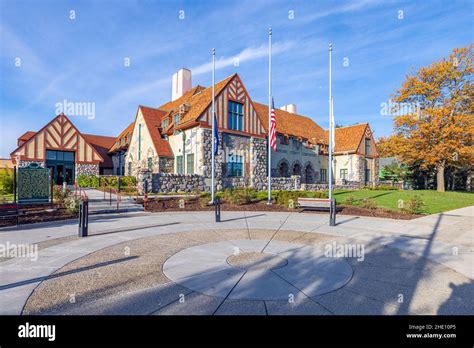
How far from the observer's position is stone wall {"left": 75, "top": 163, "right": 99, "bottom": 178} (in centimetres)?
2872

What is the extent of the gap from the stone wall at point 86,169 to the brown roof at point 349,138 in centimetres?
3139

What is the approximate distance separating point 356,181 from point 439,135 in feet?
34.1

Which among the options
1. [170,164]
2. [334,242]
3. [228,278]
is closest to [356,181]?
[170,164]

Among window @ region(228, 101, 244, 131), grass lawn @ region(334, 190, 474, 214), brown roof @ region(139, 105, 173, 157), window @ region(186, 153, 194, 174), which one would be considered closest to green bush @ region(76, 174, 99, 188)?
brown roof @ region(139, 105, 173, 157)

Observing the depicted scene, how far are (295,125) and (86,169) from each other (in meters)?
26.3

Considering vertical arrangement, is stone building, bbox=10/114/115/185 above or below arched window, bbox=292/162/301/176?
above

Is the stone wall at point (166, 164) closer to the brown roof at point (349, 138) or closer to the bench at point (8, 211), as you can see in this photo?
the bench at point (8, 211)

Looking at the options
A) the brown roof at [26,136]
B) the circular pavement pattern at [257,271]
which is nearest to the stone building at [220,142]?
the circular pavement pattern at [257,271]

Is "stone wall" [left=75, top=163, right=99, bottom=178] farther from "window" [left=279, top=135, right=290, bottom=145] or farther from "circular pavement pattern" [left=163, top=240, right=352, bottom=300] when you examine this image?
"circular pavement pattern" [left=163, top=240, right=352, bottom=300]

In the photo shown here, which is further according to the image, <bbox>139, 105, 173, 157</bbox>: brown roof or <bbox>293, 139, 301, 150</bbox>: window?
<bbox>293, 139, 301, 150</bbox>: window

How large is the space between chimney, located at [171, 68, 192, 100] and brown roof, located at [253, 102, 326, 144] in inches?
356

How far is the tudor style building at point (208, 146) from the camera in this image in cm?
2173
